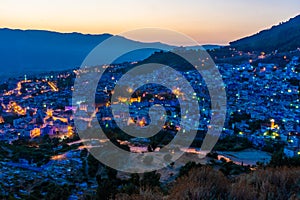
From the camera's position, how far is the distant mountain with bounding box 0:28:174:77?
313ft

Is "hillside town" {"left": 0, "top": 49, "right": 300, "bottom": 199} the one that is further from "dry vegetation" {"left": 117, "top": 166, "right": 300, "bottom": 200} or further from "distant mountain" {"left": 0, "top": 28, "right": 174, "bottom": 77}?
"distant mountain" {"left": 0, "top": 28, "right": 174, "bottom": 77}

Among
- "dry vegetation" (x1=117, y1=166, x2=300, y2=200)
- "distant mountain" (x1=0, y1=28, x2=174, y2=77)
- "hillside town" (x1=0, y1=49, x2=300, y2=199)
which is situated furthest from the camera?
"distant mountain" (x1=0, y1=28, x2=174, y2=77)

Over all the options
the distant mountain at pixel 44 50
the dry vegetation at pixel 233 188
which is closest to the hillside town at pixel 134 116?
the dry vegetation at pixel 233 188

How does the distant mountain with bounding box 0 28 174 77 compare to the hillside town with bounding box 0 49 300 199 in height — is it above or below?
above

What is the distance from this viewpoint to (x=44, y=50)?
12269cm

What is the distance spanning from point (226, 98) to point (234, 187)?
2377 centimetres

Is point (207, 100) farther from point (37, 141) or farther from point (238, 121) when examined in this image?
point (37, 141)

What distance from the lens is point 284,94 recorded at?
83.4 ft

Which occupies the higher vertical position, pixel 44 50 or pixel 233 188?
pixel 44 50

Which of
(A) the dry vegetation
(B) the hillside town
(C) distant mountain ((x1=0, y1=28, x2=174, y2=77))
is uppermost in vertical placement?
(C) distant mountain ((x1=0, y1=28, x2=174, y2=77))

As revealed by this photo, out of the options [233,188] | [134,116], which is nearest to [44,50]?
[134,116]

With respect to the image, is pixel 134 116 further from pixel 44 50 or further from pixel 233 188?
pixel 44 50

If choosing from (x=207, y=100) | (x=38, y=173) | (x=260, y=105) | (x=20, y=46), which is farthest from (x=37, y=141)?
(x=20, y=46)

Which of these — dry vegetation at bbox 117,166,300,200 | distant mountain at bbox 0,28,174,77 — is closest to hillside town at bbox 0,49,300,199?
dry vegetation at bbox 117,166,300,200
